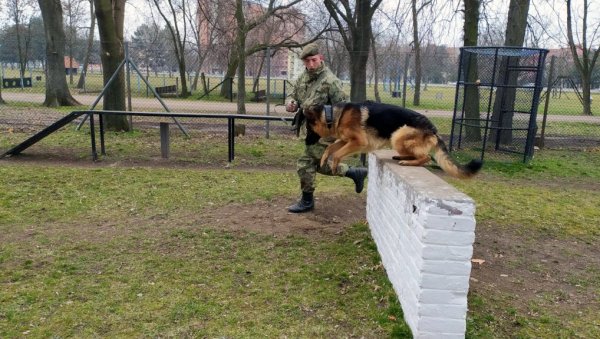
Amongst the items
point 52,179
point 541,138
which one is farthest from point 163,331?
point 541,138

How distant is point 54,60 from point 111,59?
25.2 ft

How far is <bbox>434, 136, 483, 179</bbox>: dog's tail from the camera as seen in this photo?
347cm

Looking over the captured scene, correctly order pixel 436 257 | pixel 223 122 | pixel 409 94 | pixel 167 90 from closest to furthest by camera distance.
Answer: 1. pixel 436 257
2. pixel 223 122
3. pixel 167 90
4. pixel 409 94

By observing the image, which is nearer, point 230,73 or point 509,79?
point 509,79

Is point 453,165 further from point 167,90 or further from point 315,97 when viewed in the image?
point 167,90

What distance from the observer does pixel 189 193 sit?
625 centimetres

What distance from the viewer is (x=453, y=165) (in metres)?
3.61

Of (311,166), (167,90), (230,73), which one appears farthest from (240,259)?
(167,90)

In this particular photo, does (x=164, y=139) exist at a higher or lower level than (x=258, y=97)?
lower

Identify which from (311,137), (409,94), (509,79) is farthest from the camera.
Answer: (409,94)

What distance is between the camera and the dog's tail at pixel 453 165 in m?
3.47

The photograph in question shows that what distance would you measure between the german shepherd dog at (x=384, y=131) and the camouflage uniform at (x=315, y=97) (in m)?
0.65

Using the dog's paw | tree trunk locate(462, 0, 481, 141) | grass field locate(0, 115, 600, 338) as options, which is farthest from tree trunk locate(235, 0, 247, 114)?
the dog's paw

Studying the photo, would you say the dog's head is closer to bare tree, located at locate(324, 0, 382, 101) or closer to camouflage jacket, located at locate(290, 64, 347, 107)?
camouflage jacket, located at locate(290, 64, 347, 107)
